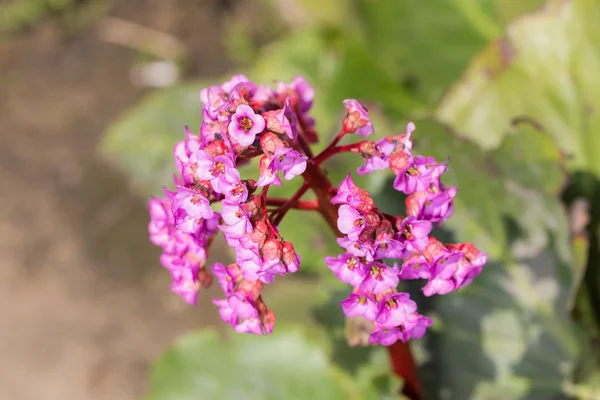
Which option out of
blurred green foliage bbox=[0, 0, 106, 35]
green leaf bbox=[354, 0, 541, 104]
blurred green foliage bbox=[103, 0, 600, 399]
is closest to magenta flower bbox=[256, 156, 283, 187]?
blurred green foliage bbox=[103, 0, 600, 399]

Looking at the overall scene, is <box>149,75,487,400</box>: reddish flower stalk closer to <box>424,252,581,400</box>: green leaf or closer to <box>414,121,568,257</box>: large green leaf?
<box>414,121,568,257</box>: large green leaf

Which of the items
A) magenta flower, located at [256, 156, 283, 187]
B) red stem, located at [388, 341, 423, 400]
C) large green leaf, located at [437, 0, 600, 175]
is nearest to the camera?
magenta flower, located at [256, 156, 283, 187]

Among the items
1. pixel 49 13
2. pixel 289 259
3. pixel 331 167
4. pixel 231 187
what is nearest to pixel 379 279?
pixel 289 259

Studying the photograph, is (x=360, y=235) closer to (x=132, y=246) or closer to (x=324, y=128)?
(x=324, y=128)

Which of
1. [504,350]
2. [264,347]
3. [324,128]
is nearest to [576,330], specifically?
[504,350]

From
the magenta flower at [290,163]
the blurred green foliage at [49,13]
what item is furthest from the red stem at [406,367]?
the blurred green foliage at [49,13]

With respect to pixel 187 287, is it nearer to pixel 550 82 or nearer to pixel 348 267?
pixel 348 267
